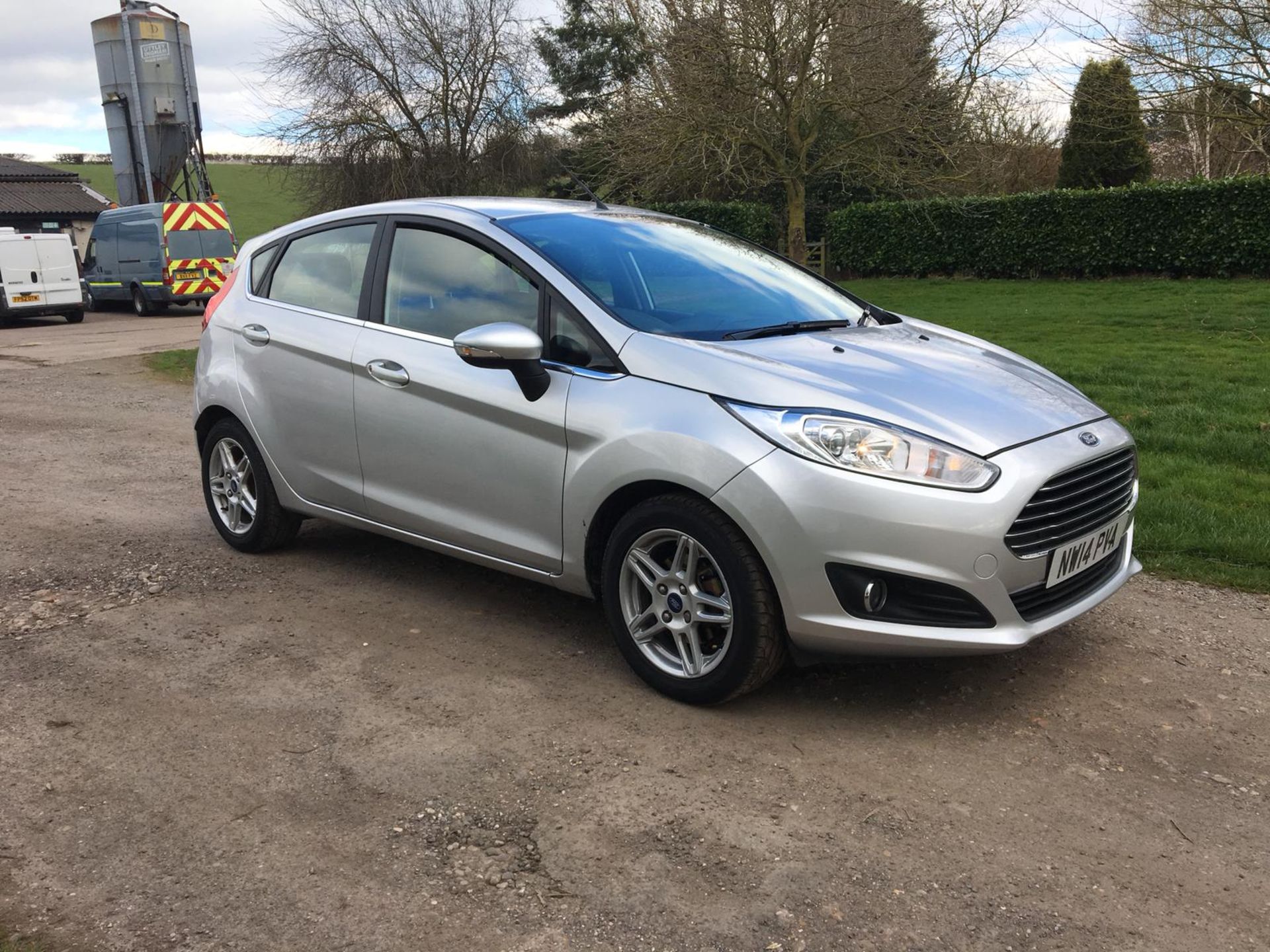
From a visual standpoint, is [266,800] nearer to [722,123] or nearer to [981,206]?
[722,123]

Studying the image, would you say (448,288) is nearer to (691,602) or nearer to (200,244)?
(691,602)

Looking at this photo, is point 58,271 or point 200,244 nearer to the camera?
point 58,271

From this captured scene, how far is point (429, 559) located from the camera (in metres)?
5.55

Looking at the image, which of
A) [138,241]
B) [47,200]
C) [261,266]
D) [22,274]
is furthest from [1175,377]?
[47,200]

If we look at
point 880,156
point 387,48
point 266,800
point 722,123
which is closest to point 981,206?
point 880,156

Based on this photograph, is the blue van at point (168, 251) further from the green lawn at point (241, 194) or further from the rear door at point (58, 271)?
the green lawn at point (241, 194)

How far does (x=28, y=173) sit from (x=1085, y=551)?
4889cm

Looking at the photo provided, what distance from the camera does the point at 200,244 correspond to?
955 inches

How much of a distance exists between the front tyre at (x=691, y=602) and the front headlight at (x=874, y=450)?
34cm

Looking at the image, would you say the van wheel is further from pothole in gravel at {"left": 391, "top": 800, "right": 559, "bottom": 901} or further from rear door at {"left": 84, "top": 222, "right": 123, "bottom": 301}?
pothole in gravel at {"left": 391, "top": 800, "right": 559, "bottom": 901}

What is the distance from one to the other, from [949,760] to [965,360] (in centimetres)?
153

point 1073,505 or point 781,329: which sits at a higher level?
point 781,329

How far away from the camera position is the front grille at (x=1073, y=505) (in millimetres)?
3432

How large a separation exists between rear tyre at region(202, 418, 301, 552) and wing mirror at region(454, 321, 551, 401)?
182cm
